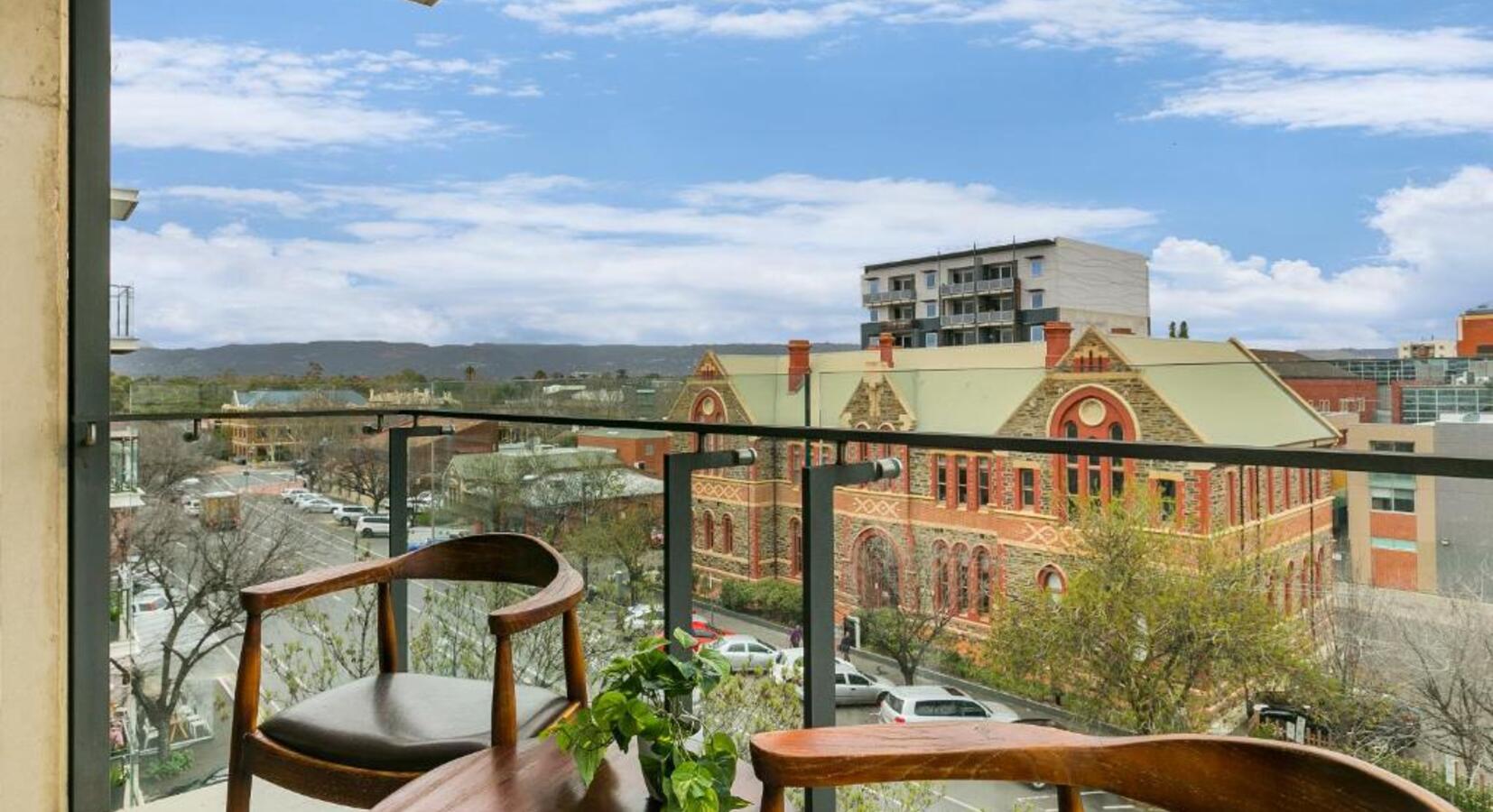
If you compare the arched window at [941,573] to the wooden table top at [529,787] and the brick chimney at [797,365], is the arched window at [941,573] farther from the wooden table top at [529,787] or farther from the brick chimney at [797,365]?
the wooden table top at [529,787]

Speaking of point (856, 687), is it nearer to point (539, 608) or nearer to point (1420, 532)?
point (539, 608)

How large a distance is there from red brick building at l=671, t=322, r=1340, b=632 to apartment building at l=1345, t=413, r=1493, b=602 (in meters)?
0.09

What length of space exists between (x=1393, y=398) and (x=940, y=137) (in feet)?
79.3

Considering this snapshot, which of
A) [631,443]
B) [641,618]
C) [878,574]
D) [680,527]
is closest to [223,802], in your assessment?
[641,618]

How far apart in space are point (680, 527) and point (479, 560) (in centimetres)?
44

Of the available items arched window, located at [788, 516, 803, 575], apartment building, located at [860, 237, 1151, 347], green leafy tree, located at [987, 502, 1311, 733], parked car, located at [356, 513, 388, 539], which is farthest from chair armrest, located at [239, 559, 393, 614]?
apartment building, located at [860, 237, 1151, 347]

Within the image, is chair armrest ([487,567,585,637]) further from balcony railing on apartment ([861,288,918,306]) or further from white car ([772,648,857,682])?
balcony railing on apartment ([861,288,918,306])

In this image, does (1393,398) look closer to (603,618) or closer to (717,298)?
(603,618)

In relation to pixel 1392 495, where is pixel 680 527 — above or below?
below

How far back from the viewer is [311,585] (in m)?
1.59

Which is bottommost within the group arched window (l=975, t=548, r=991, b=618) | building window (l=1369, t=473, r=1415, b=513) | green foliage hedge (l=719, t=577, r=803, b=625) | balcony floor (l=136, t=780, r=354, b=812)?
balcony floor (l=136, t=780, r=354, b=812)

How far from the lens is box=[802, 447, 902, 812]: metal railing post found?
1635mm

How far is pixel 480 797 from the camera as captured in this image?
113cm

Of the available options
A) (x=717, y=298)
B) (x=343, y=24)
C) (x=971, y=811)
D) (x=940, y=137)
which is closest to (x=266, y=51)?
(x=343, y=24)
